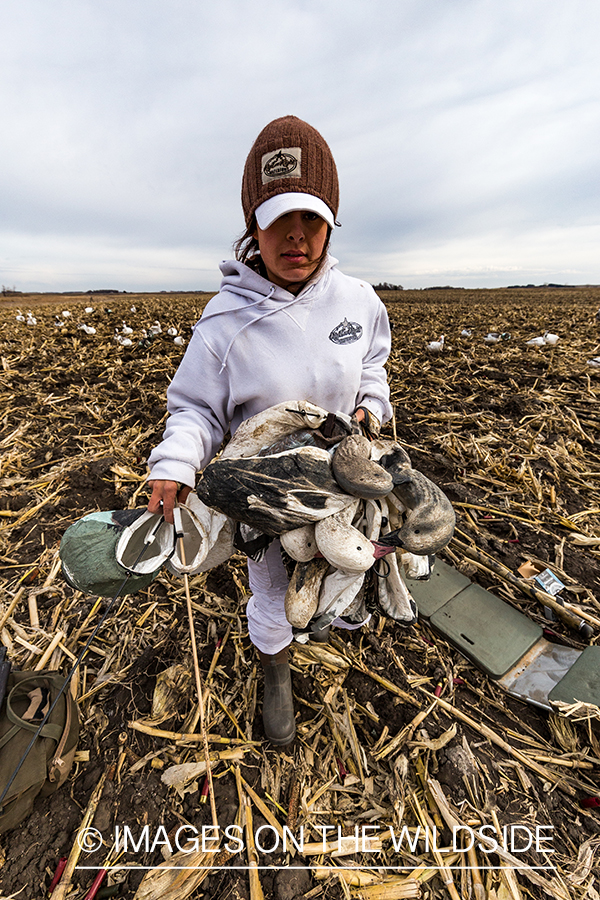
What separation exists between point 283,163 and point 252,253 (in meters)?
0.39

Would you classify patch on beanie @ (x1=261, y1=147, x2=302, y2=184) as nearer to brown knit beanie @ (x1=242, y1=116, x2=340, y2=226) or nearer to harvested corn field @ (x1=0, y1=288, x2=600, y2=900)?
brown knit beanie @ (x1=242, y1=116, x2=340, y2=226)

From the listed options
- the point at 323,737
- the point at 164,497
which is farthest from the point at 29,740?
the point at 323,737

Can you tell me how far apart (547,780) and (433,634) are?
86 cm

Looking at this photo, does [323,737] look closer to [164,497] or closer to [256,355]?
[164,497]

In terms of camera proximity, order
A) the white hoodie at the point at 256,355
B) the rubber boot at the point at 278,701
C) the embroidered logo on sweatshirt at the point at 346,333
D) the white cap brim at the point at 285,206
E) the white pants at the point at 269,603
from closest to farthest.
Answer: the white cap brim at the point at 285,206, the white hoodie at the point at 256,355, the embroidered logo on sweatshirt at the point at 346,333, the white pants at the point at 269,603, the rubber boot at the point at 278,701

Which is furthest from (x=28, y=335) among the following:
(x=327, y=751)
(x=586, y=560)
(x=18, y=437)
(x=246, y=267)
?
(x=586, y=560)

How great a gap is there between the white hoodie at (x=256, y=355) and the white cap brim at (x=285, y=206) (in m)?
0.23

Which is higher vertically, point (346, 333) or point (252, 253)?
point (252, 253)

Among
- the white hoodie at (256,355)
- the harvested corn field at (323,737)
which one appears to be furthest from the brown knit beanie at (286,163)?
the harvested corn field at (323,737)

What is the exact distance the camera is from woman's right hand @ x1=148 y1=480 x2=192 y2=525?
1370 millimetres

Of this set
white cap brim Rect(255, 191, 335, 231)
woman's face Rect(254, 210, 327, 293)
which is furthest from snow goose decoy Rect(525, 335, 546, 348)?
white cap brim Rect(255, 191, 335, 231)

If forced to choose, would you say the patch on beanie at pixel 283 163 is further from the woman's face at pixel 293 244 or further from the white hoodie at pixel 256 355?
the white hoodie at pixel 256 355

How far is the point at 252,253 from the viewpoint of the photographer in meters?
1.71

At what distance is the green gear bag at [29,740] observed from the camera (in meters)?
1.57
